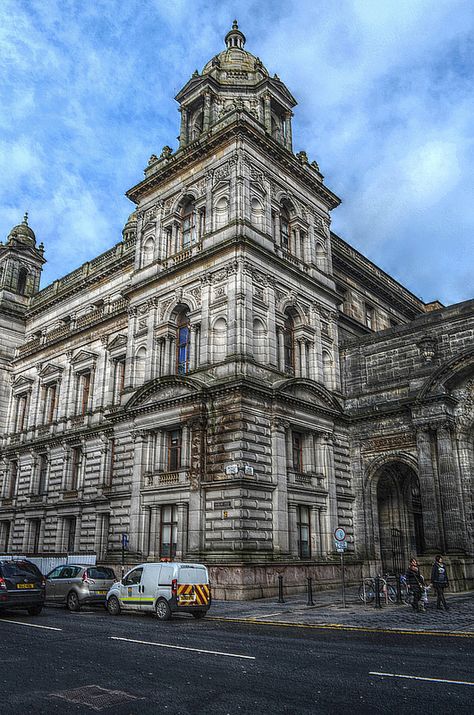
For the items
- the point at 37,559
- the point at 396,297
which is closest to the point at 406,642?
the point at 37,559

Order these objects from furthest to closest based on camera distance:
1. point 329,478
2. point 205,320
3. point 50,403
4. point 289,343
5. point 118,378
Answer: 1. point 50,403
2. point 118,378
3. point 289,343
4. point 329,478
5. point 205,320

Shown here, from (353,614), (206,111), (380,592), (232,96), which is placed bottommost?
(353,614)

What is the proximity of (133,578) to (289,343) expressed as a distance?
16.3m

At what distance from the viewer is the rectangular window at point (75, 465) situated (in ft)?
124

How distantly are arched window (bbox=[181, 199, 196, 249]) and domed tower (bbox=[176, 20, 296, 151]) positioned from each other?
14.1 feet

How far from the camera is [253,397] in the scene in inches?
1056

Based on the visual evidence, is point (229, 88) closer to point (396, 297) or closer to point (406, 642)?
point (396, 297)

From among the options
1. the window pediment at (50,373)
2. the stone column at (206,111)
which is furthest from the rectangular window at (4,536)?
the stone column at (206,111)

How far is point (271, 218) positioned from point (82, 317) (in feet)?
55.2

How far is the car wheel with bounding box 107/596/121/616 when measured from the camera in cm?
1992

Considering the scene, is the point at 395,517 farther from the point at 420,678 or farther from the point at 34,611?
the point at 420,678

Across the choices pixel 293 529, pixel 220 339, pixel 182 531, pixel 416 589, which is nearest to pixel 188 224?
pixel 220 339

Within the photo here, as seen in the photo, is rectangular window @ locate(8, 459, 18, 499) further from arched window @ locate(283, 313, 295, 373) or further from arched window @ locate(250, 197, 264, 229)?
arched window @ locate(250, 197, 264, 229)

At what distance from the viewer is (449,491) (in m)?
28.0
